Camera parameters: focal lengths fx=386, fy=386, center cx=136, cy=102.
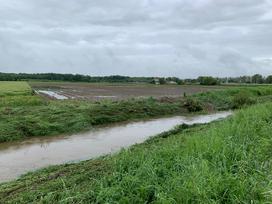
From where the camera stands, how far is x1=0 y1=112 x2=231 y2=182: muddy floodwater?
10672 mm

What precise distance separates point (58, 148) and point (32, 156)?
1.27 metres

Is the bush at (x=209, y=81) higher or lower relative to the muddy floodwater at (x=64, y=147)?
higher

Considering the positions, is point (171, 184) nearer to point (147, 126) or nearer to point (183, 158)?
point (183, 158)

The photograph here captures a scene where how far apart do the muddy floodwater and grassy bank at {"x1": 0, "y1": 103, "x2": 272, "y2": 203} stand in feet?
10.9

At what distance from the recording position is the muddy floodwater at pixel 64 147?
1067 cm

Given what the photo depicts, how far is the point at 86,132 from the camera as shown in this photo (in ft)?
54.1

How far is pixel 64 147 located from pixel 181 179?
907 cm

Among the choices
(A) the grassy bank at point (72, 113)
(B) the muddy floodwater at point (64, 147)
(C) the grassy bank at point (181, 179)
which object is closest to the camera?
(C) the grassy bank at point (181, 179)

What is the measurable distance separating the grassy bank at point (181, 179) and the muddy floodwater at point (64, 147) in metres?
3.33

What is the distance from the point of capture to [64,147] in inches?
517

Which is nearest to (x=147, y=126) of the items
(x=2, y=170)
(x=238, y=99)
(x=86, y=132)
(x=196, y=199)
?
(x=86, y=132)

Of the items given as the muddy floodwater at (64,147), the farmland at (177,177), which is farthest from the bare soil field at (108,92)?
the farmland at (177,177)

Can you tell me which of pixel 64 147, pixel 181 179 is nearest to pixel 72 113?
pixel 64 147

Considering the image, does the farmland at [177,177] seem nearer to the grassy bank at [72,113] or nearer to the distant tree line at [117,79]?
the grassy bank at [72,113]
